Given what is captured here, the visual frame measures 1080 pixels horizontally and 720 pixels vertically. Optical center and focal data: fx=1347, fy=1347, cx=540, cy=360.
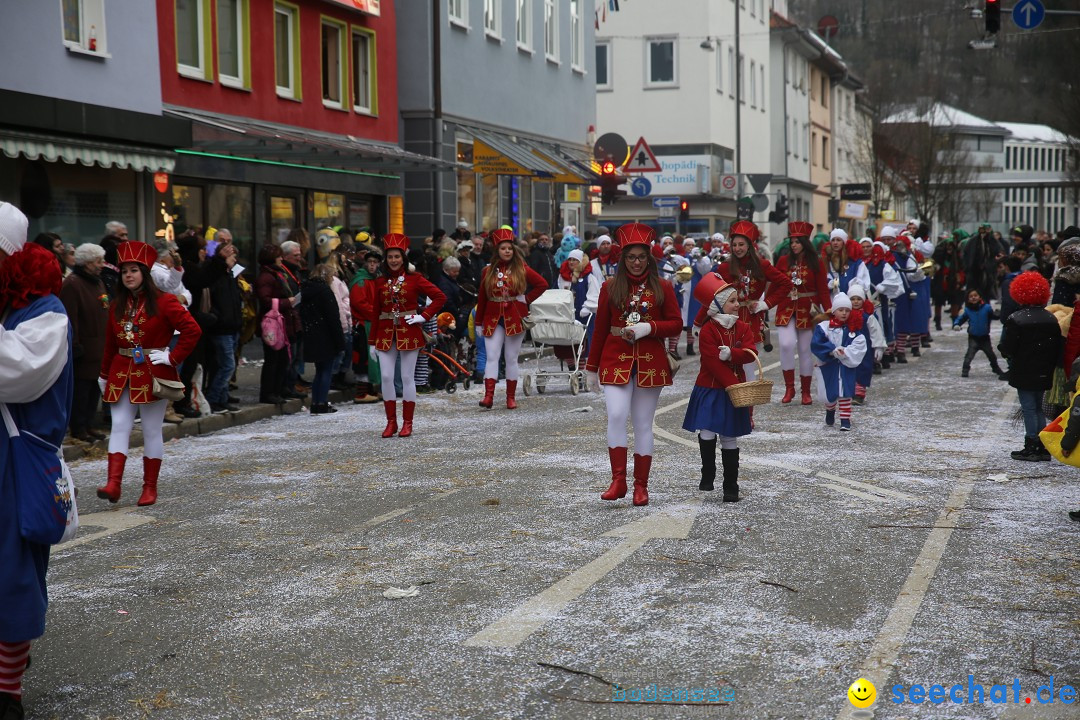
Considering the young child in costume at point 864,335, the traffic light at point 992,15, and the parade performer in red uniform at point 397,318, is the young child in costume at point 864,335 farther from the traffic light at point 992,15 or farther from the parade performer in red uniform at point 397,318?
the traffic light at point 992,15

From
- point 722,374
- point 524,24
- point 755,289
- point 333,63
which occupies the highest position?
point 524,24

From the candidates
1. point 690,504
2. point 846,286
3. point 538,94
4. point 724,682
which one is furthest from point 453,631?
point 538,94

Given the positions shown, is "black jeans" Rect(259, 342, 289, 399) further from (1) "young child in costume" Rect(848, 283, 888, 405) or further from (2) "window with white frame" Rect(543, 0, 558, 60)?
(2) "window with white frame" Rect(543, 0, 558, 60)

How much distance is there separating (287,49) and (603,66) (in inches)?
1199

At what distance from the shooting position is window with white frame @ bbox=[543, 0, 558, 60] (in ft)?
116

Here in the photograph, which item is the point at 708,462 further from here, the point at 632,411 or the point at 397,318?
the point at 397,318

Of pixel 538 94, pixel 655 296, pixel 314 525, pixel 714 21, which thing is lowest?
pixel 314 525

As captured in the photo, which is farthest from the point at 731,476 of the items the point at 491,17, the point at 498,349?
the point at 491,17

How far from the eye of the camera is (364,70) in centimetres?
2645

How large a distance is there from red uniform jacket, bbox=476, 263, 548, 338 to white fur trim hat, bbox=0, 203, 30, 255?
9933 millimetres

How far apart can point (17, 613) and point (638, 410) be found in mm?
5138

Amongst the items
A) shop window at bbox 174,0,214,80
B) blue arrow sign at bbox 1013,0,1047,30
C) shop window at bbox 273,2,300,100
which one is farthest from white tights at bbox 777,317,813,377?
shop window at bbox 273,2,300,100

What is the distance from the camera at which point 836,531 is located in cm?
821

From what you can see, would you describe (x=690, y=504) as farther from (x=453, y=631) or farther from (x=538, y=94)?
(x=538, y=94)
